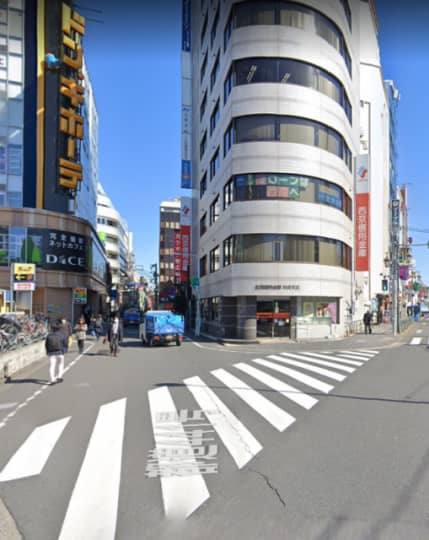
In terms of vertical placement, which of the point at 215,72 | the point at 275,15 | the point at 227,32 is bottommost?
the point at 275,15

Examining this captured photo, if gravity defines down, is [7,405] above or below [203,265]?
below

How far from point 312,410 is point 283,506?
4237mm

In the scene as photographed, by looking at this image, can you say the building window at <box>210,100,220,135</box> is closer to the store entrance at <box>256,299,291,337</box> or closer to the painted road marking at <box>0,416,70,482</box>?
the store entrance at <box>256,299,291,337</box>

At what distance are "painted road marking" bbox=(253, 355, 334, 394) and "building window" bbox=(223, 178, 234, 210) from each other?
46.7 feet

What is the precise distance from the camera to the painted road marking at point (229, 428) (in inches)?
242

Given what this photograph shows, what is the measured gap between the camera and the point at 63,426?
7.62 meters

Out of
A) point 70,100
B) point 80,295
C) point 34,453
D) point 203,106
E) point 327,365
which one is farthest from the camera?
point 203,106

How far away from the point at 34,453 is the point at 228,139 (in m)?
25.9

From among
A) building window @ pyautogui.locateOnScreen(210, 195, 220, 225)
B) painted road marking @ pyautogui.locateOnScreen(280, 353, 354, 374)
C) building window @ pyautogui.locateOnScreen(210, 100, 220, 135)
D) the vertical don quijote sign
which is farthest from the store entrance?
the vertical don quijote sign

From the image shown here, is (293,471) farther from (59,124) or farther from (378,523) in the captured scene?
(59,124)

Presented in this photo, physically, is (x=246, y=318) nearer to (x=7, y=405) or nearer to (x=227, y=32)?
(x=7, y=405)

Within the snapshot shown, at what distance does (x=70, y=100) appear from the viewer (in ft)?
124

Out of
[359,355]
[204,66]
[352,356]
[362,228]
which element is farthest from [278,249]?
[204,66]

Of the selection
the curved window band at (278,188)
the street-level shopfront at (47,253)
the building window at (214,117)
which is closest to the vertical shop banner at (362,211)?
the curved window band at (278,188)
